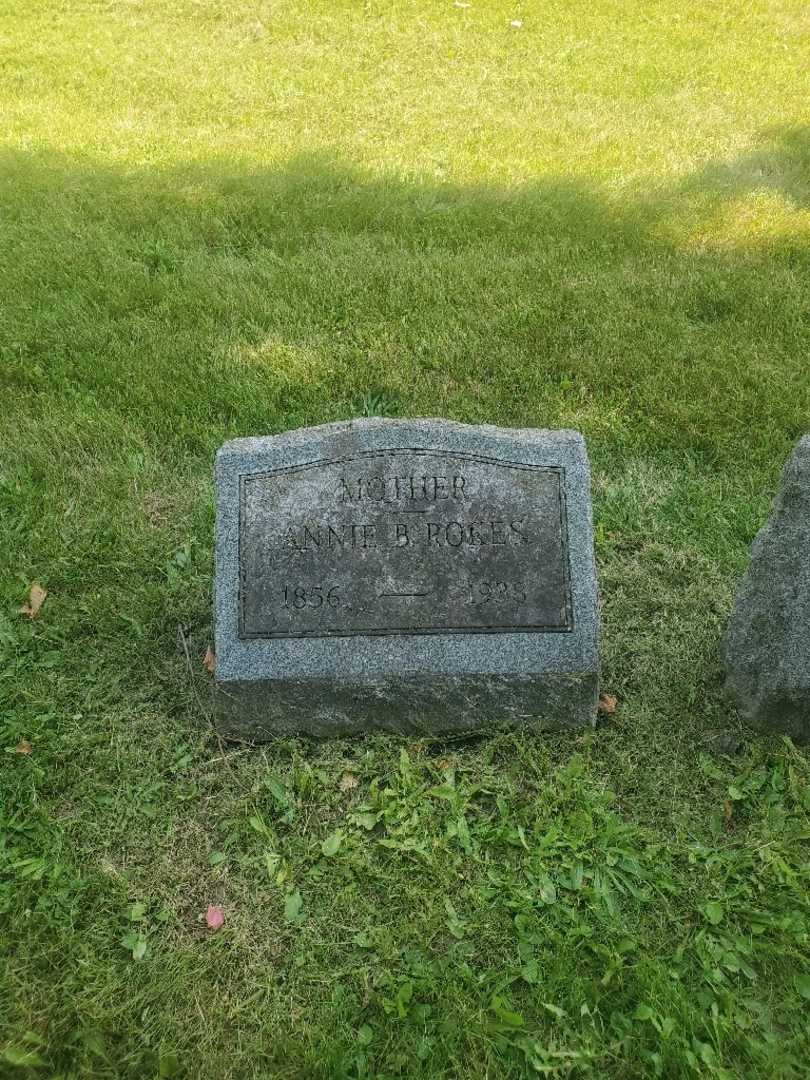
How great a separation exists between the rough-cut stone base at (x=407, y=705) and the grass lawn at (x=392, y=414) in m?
0.09

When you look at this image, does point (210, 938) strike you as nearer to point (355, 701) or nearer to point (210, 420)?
point (355, 701)

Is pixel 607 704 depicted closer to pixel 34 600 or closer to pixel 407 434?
pixel 407 434

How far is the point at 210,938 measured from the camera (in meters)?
2.85

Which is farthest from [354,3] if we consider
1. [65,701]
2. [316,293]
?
[65,701]

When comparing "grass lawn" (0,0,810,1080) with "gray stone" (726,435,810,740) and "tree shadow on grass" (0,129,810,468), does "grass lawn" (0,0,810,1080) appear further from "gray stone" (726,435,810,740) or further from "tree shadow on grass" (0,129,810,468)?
"gray stone" (726,435,810,740)

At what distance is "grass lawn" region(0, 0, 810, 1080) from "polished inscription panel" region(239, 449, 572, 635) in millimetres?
500

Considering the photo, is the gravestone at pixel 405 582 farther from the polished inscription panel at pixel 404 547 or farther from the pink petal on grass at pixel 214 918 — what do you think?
the pink petal on grass at pixel 214 918

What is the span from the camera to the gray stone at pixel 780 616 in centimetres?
307

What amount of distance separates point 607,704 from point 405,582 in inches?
36.6

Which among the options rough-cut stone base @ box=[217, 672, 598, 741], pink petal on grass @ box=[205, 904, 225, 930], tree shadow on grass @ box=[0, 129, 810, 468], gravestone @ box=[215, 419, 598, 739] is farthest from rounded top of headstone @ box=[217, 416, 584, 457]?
pink petal on grass @ box=[205, 904, 225, 930]

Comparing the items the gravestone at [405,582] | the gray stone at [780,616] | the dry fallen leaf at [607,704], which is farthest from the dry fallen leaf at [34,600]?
the gray stone at [780,616]

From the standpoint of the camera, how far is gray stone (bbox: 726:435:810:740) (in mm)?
3066

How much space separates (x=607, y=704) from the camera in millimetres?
3527

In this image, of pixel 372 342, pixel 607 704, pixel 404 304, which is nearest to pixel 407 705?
pixel 607 704
